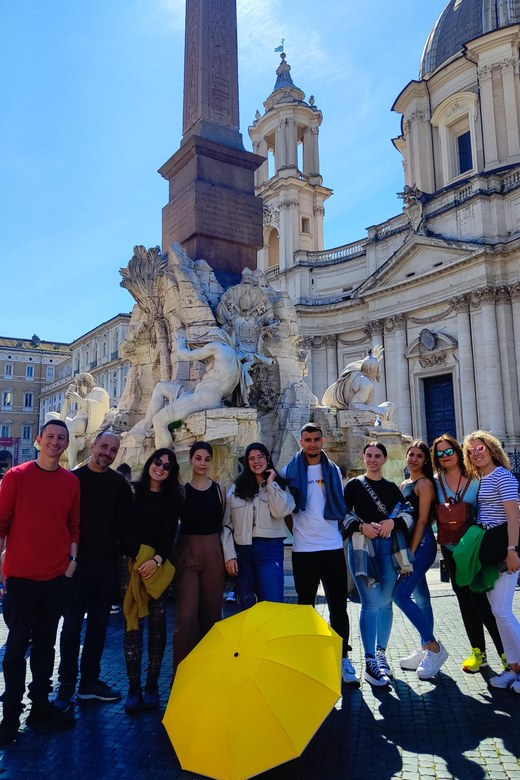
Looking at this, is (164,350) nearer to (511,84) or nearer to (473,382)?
(473,382)

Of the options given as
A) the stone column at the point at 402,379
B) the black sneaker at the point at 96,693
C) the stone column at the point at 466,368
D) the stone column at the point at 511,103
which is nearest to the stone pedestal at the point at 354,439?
the black sneaker at the point at 96,693

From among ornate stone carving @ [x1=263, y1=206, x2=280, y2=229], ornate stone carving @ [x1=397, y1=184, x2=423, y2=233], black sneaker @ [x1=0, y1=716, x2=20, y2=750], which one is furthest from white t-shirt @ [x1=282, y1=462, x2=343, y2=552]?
ornate stone carving @ [x1=263, y1=206, x2=280, y2=229]

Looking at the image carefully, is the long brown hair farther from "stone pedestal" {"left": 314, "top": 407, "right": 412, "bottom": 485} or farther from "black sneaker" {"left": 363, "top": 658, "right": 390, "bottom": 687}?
"stone pedestal" {"left": 314, "top": 407, "right": 412, "bottom": 485}

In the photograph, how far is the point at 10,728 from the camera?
9.84ft

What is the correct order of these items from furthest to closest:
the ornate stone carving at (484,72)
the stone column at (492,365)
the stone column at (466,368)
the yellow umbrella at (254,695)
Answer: the ornate stone carving at (484,72) → the stone column at (466,368) → the stone column at (492,365) → the yellow umbrella at (254,695)

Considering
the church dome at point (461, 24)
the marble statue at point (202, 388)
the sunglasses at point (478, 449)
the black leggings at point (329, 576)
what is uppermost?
the church dome at point (461, 24)

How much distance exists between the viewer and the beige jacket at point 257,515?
368cm

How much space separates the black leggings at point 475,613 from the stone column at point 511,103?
85.6 feet

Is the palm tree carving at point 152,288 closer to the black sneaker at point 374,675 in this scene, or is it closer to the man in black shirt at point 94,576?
the man in black shirt at point 94,576

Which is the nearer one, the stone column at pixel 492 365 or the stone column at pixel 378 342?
the stone column at pixel 492 365

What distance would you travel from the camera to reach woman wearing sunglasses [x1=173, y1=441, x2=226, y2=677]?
3.49 meters

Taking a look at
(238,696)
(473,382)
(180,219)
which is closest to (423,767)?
(238,696)

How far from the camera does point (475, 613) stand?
405 cm

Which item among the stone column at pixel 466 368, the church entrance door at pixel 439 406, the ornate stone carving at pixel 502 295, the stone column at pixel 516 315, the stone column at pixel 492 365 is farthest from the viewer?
the church entrance door at pixel 439 406
